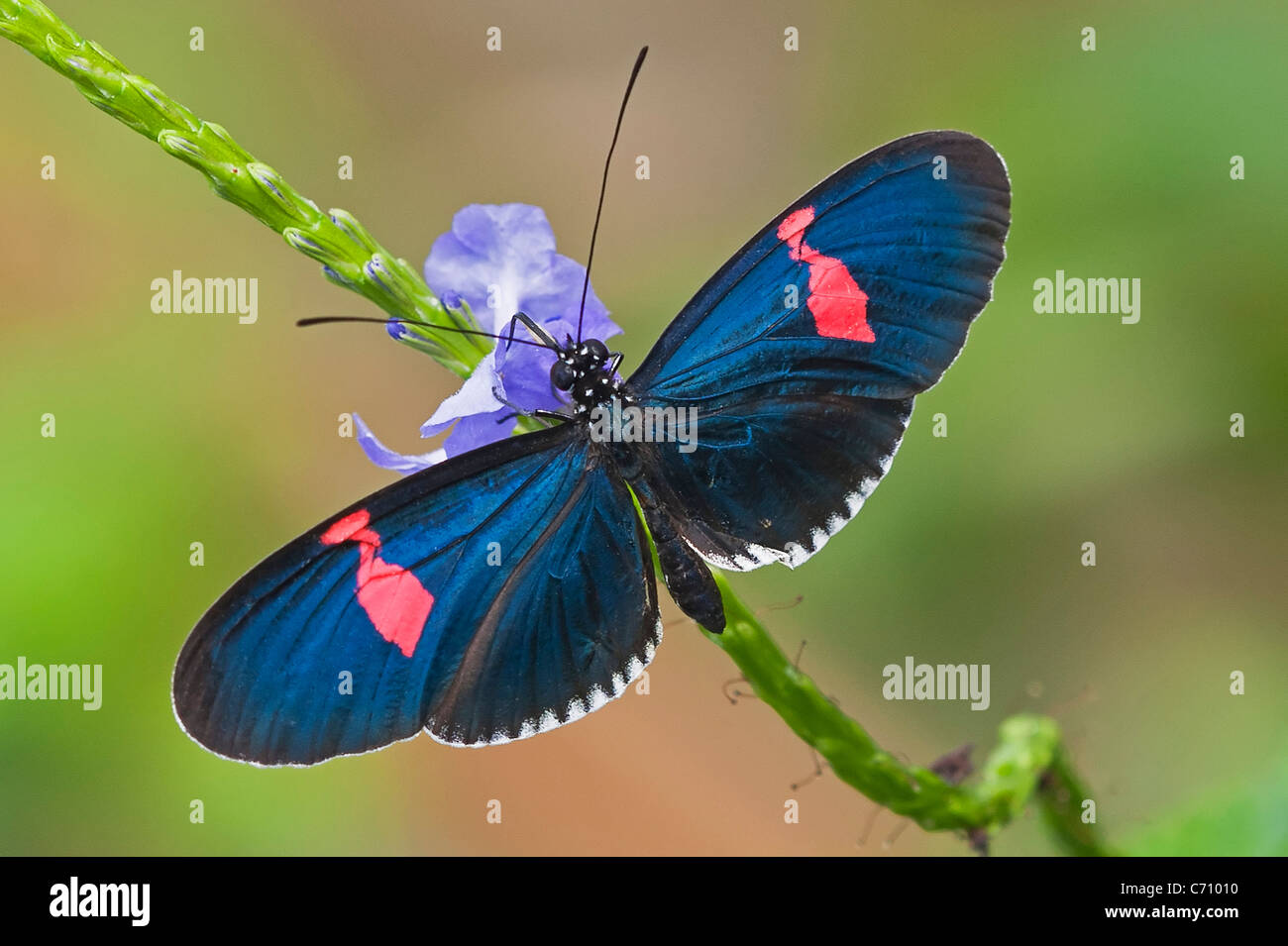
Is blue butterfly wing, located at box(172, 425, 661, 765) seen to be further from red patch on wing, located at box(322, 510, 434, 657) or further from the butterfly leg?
the butterfly leg

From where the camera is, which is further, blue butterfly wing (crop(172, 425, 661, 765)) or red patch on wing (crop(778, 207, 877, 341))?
red patch on wing (crop(778, 207, 877, 341))

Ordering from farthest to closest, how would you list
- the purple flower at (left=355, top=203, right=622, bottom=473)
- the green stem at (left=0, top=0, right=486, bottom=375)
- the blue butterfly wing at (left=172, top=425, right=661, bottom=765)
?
the purple flower at (left=355, top=203, right=622, bottom=473) < the blue butterfly wing at (left=172, top=425, right=661, bottom=765) < the green stem at (left=0, top=0, right=486, bottom=375)

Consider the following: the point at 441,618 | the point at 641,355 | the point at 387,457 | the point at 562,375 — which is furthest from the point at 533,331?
the point at 641,355

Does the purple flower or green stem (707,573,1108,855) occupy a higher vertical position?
the purple flower

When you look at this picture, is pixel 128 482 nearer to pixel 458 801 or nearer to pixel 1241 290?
pixel 458 801

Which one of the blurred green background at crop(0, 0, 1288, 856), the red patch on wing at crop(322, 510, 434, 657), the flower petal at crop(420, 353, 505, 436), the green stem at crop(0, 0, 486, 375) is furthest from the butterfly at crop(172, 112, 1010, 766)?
the blurred green background at crop(0, 0, 1288, 856)

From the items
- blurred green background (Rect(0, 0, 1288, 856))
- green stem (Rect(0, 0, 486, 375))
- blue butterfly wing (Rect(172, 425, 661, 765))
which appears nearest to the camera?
green stem (Rect(0, 0, 486, 375))

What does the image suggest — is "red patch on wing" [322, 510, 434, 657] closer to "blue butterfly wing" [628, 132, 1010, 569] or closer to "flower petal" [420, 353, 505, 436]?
"flower petal" [420, 353, 505, 436]

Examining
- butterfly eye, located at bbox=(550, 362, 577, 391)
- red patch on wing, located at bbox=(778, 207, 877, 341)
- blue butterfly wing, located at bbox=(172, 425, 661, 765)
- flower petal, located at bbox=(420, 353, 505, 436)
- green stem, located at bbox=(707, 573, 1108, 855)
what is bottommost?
green stem, located at bbox=(707, 573, 1108, 855)
